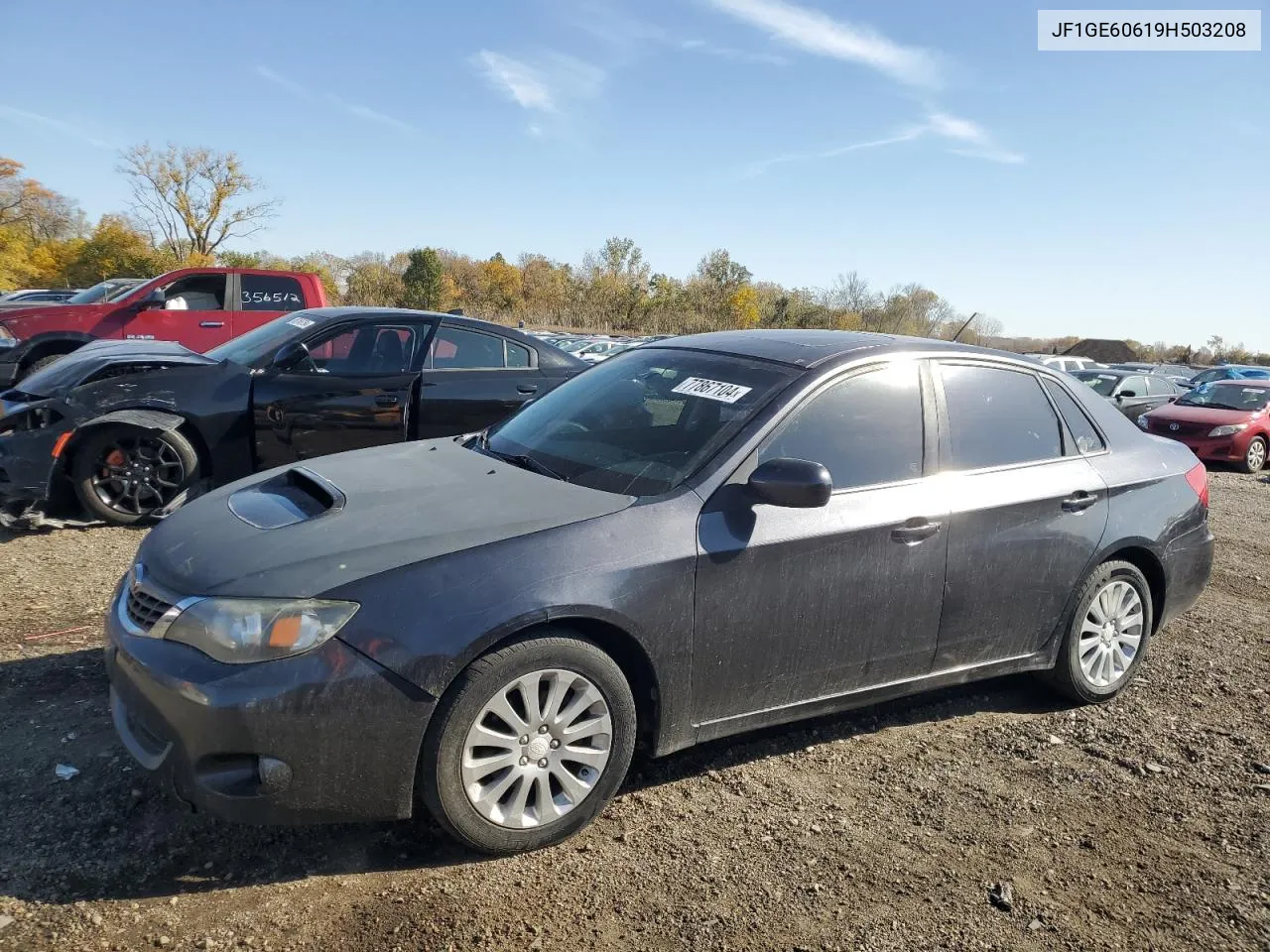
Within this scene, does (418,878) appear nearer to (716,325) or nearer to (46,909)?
(46,909)

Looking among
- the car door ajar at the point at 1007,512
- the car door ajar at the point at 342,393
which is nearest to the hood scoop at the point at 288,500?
the car door ajar at the point at 1007,512

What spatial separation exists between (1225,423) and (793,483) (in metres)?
14.7

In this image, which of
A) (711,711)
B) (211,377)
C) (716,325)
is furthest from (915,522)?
(716,325)

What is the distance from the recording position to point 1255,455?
579 inches

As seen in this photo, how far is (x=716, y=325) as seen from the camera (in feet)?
164

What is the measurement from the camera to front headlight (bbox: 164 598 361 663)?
100 inches

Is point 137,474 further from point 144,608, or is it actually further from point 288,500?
point 144,608

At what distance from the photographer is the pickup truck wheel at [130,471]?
6.11 m

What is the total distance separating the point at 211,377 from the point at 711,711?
5.01 meters

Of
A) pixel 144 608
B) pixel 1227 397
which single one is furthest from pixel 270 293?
pixel 1227 397

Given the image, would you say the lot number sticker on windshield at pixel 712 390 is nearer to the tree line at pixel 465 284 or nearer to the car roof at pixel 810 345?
the car roof at pixel 810 345

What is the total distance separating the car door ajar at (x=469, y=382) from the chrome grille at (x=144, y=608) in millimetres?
4070

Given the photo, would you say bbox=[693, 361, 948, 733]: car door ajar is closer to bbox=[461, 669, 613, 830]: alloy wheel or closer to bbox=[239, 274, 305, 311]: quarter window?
bbox=[461, 669, 613, 830]: alloy wheel

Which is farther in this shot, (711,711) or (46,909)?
(711,711)
